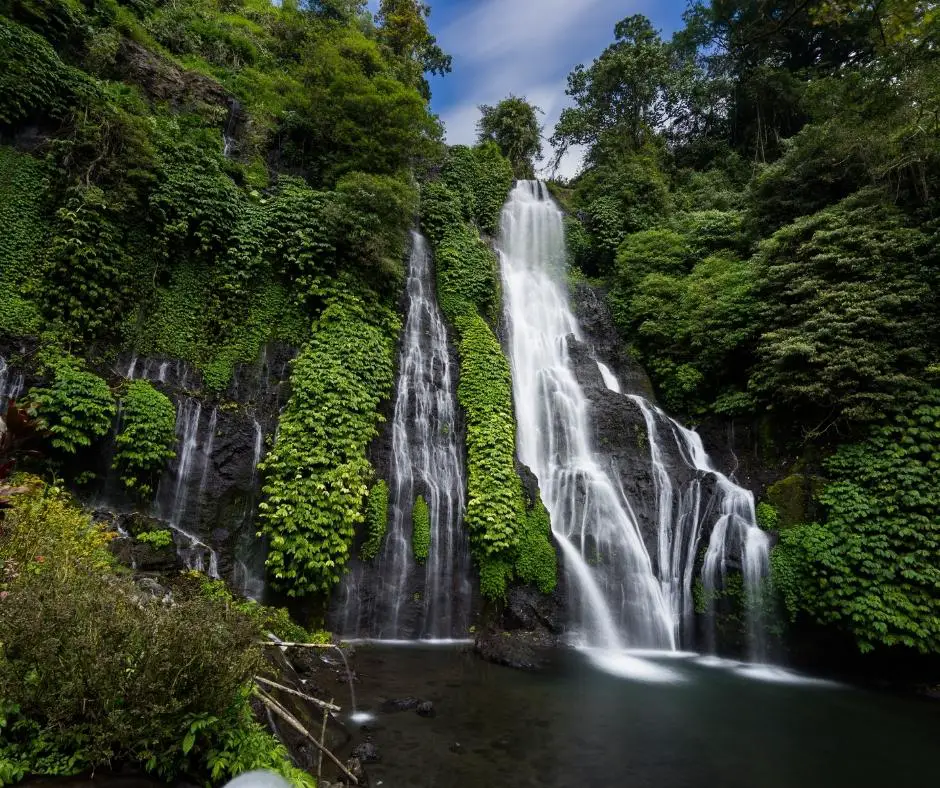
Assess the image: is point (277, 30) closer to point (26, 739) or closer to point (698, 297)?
point (698, 297)

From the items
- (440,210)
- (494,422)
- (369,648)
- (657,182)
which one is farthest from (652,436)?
(657,182)

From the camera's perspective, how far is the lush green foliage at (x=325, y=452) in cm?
882

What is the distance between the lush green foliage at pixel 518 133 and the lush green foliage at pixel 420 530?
21.6m

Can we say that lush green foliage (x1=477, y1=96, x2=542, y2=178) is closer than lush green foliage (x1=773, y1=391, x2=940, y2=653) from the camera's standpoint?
No

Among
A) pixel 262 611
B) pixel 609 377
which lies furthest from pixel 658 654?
pixel 609 377

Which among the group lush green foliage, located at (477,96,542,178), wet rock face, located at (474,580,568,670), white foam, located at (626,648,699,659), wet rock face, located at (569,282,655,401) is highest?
lush green foliage, located at (477,96,542,178)

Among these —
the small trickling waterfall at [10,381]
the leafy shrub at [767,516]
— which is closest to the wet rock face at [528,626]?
the leafy shrub at [767,516]

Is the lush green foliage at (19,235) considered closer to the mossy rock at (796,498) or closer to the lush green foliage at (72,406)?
the lush green foliage at (72,406)

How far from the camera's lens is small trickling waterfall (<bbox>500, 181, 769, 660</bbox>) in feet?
32.4

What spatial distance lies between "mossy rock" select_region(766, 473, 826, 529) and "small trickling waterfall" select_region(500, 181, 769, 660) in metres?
0.56

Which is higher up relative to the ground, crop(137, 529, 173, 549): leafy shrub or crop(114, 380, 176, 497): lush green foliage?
crop(114, 380, 176, 497): lush green foliage

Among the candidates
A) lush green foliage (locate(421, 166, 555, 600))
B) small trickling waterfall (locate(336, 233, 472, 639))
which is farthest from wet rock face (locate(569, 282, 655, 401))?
small trickling waterfall (locate(336, 233, 472, 639))

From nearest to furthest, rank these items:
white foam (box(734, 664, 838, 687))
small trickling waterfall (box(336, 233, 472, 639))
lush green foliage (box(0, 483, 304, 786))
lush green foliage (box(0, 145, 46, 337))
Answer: lush green foliage (box(0, 483, 304, 786))
white foam (box(734, 664, 838, 687))
lush green foliage (box(0, 145, 46, 337))
small trickling waterfall (box(336, 233, 472, 639))

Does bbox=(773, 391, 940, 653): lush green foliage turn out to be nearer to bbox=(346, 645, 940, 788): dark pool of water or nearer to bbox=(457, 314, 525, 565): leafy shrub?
bbox=(346, 645, 940, 788): dark pool of water
